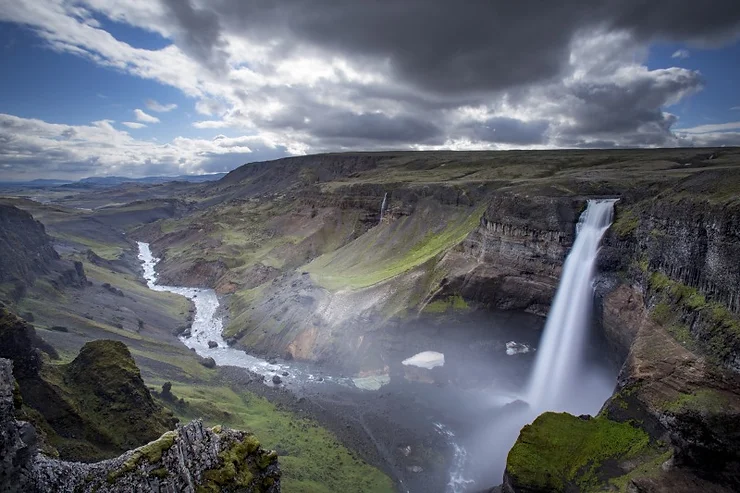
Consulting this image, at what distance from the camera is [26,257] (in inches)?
3142

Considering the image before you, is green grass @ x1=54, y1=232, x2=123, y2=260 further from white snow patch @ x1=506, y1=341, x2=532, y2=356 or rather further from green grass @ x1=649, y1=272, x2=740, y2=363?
green grass @ x1=649, y1=272, x2=740, y2=363

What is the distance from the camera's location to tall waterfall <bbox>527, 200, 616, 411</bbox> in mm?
47531

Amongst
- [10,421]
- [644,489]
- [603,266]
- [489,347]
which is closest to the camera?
[10,421]

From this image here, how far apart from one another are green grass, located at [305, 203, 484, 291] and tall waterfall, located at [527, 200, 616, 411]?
20411 millimetres

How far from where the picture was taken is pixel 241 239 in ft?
437

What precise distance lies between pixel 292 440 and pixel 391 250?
1945 inches

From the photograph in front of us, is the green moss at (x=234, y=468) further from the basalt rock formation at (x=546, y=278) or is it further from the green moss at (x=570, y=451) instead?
the basalt rock formation at (x=546, y=278)

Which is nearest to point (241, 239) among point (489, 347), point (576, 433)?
point (489, 347)

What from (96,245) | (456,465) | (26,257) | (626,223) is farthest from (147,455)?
(96,245)

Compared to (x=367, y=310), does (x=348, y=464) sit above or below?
below

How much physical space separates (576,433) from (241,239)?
117917 mm

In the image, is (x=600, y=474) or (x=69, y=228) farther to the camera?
(x=69, y=228)

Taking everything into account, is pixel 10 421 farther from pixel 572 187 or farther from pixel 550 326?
pixel 572 187

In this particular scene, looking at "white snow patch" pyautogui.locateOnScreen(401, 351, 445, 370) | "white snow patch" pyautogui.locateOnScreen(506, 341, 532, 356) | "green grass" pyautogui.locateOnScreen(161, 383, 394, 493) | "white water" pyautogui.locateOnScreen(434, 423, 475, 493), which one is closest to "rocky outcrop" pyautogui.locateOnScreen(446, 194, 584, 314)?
"white snow patch" pyautogui.locateOnScreen(506, 341, 532, 356)
